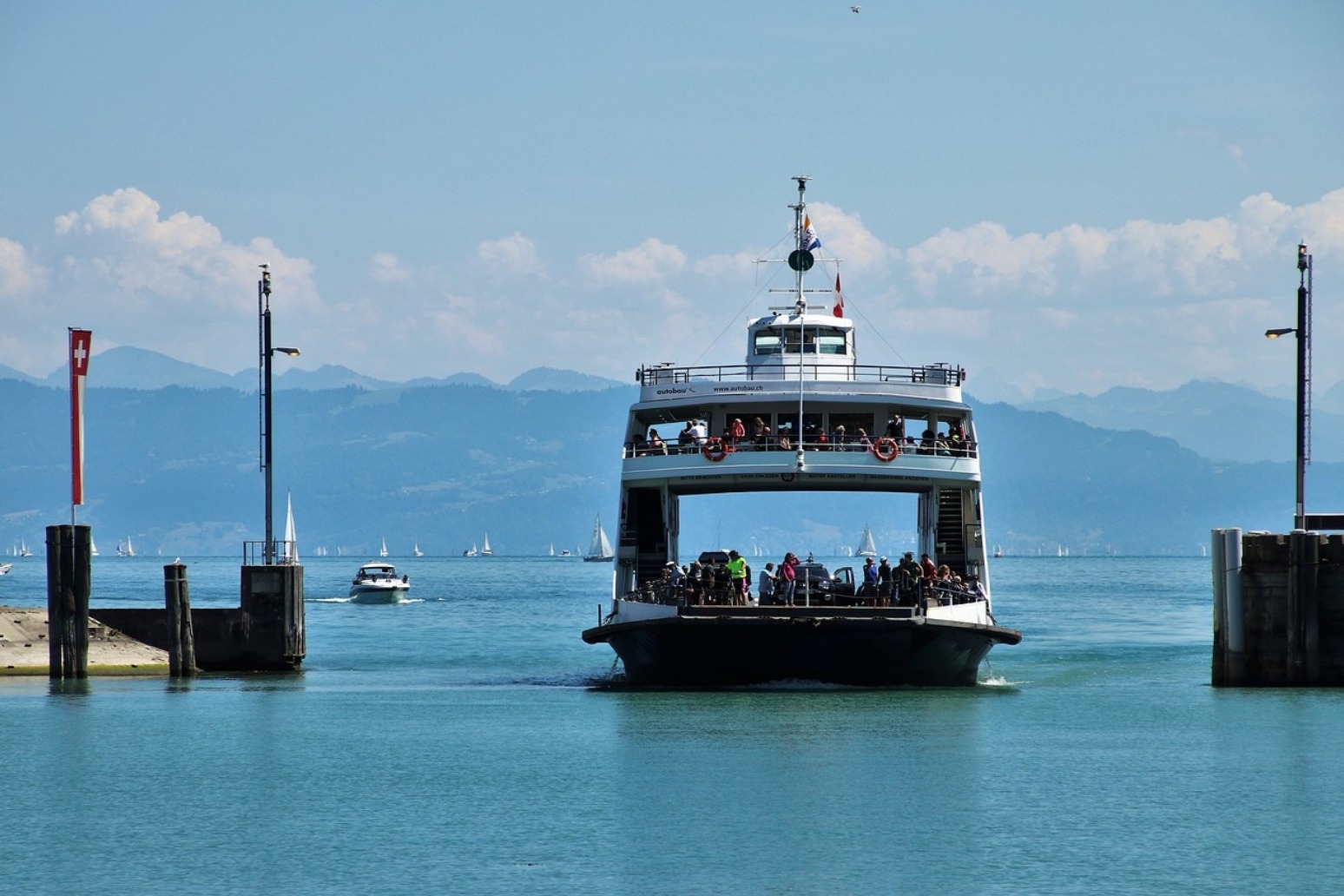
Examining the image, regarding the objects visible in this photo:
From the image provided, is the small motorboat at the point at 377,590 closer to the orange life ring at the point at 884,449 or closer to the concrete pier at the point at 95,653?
the concrete pier at the point at 95,653

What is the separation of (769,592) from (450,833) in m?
12.7

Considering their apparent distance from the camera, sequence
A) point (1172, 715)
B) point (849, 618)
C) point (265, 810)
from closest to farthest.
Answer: point (265, 810)
point (849, 618)
point (1172, 715)

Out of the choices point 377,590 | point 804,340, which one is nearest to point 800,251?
point 804,340

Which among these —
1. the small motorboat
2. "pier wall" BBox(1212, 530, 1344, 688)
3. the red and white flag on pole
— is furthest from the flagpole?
the small motorboat

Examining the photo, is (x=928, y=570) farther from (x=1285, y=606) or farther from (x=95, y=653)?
(x=95, y=653)

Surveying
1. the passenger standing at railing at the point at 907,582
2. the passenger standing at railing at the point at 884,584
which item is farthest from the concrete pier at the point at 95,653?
the passenger standing at railing at the point at 907,582

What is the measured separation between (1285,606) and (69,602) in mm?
23408

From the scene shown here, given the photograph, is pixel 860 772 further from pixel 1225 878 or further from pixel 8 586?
pixel 8 586

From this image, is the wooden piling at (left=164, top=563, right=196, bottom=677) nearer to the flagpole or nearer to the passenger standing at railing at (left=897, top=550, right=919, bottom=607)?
the flagpole

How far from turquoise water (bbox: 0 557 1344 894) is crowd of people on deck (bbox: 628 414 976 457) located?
4.65m

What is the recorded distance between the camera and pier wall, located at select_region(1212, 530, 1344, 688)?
3750 cm

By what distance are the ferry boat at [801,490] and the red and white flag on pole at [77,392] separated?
11.2m

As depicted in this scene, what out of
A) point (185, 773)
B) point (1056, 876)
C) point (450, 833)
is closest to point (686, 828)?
point (450, 833)

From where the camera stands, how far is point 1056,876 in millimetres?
24000
